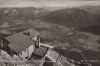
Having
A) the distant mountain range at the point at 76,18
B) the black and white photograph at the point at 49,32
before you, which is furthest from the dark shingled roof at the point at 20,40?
the distant mountain range at the point at 76,18

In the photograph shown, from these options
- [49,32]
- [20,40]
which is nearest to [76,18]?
[49,32]

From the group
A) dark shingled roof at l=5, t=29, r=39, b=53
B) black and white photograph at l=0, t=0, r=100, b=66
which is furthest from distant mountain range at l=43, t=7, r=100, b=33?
dark shingled roof at l=5, t=29, r=39, b=53

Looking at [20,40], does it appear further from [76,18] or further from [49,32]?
[76,18]

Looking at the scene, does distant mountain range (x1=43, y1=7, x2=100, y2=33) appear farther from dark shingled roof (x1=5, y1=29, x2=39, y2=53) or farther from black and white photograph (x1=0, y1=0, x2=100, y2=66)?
dark shingled roof (x1=5, y1=29, x2=39, y2=53)

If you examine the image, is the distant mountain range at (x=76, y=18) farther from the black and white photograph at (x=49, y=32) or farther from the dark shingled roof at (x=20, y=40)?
the dark shingled roof at (x=20, y=40)

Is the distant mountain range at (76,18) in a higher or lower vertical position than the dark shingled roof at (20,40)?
higher

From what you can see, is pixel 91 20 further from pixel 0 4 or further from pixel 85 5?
pixel 0 4

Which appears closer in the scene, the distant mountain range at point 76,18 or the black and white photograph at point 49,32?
the black and white photograph at point 49,32
